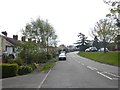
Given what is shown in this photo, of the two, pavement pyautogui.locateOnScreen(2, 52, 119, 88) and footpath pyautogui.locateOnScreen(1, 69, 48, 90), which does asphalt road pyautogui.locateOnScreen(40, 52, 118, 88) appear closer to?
pavement pyautogui.locateOnScreen(2, 52, 119, 88)

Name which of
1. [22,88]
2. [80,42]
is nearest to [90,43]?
[80,42]

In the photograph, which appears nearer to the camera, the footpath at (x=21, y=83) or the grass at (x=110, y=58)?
the footpath at (x=21, y=83)

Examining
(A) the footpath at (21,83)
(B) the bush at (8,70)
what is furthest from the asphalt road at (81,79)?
(B) the bush at (8,70)

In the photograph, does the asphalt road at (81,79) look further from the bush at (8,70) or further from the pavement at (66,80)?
the bush at (8,70)

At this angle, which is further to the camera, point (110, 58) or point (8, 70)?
point (110, 58)

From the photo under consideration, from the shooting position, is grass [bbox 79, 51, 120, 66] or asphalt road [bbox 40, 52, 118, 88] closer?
asphalt road [bbox 40, 52, 118, 88]

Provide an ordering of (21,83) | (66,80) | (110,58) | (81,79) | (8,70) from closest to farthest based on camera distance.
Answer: (21,83), (66,80), (81,79), (8,70), (110,58)

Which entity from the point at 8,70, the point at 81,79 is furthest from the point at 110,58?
the point at 81,79

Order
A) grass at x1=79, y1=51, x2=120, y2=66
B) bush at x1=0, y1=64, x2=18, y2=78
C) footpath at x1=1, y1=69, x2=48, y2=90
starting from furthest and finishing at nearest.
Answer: grass at x1=79, y1=51, x2=120, y2=66, bush at x1=0, y1=64, x2=18, y2=78, footpath at x1=1, y1=69, x2=48, y2=90

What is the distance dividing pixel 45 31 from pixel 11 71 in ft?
155

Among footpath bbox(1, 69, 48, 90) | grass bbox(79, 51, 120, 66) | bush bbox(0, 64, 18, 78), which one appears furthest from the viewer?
grass bbox(79, 51, 120, 66)

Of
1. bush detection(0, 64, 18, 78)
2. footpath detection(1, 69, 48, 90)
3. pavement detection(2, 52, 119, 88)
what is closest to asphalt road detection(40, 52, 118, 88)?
pavement detection(2, 52, 119, 88)

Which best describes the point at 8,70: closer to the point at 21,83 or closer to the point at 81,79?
the point at 21,83

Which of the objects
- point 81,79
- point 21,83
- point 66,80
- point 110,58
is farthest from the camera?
point 110,58
